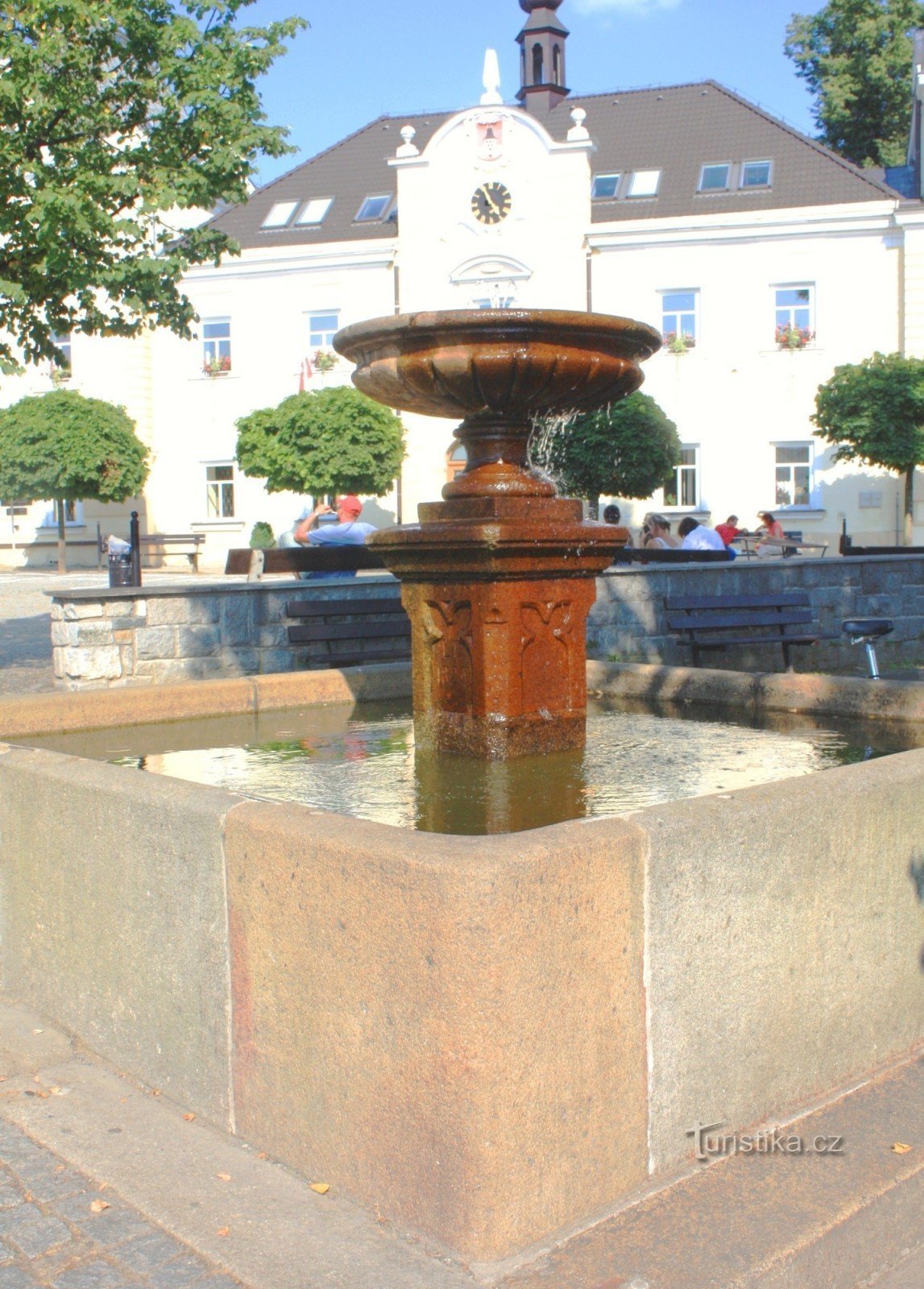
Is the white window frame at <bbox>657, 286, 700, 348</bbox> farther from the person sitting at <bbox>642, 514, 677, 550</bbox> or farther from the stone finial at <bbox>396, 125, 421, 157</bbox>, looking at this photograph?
the person sitting at <bbox>642, 514, 677, 550</bbox>

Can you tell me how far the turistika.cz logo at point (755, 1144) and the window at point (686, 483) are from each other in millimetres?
30391

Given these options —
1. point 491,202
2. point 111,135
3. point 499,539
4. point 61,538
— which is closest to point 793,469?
point 491,202

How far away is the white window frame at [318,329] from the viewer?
35.2m

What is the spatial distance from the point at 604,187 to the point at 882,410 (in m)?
11.2

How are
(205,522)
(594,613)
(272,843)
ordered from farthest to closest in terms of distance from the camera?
1. (205,522)
2. (594,613)
3. (272,843)

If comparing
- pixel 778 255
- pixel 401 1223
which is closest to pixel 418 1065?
pixel 401 1223

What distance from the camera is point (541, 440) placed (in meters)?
5.64

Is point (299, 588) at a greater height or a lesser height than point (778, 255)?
lesser

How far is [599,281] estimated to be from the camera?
33312mm

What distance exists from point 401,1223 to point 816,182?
32669 millimetres

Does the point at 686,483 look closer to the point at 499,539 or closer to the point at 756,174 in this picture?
the point at 756,174

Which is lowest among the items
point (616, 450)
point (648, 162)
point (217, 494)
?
point (217, 494)

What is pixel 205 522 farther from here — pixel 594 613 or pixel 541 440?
pixel 541 440

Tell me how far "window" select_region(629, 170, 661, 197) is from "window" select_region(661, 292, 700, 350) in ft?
9.01
